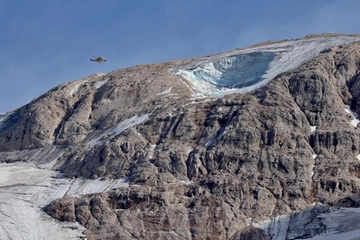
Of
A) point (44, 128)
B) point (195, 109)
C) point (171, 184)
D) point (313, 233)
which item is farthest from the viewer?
point (44, 128)

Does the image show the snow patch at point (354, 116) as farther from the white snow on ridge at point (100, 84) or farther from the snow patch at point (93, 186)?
the white snow on ridge at point (100, 84)

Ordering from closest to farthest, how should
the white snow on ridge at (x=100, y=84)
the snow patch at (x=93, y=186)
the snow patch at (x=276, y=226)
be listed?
1. the snow patch at (x=276, y=226)
2. the snow patch at (x=93, y=186)
3. the white snow on ridge at (x=100, y=84)

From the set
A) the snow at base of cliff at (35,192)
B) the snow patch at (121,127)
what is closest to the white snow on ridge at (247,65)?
the snow patch at (121,127)

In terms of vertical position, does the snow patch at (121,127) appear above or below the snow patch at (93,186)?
above

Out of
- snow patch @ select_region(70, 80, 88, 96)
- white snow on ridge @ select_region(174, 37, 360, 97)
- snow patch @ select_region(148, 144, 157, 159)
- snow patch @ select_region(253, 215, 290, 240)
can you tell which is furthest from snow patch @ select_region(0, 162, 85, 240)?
white snow on ridge @ select_region(174, 37, 360, 97)

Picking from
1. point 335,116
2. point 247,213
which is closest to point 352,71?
point 335,116

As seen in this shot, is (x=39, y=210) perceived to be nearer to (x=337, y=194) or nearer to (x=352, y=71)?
(x=337, y=194)

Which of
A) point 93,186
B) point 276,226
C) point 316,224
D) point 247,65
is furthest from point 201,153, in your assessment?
point 247,65
